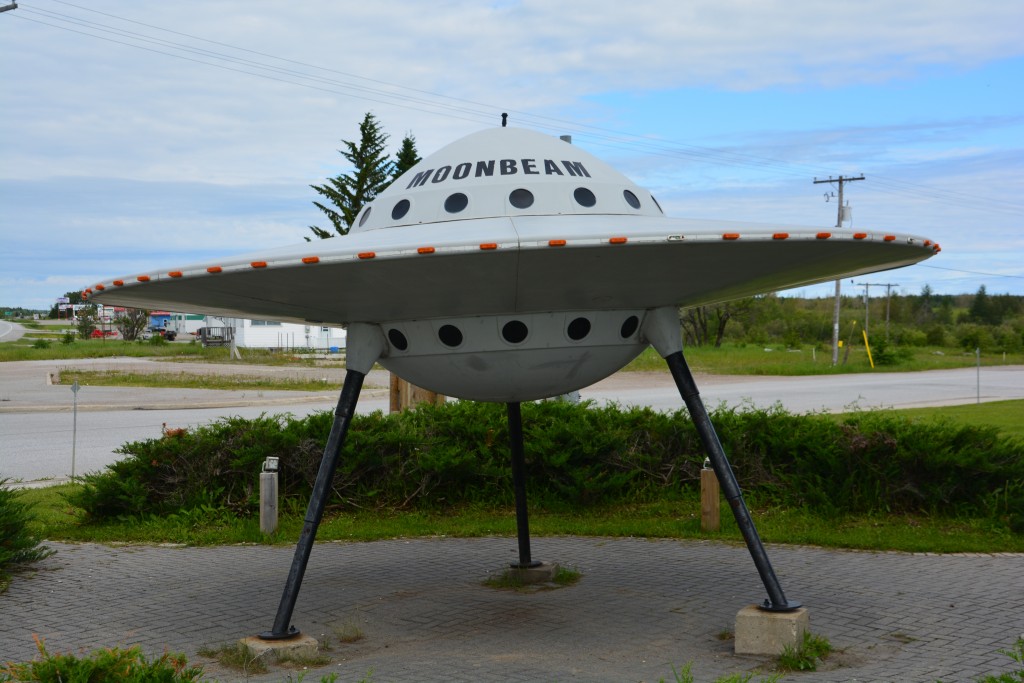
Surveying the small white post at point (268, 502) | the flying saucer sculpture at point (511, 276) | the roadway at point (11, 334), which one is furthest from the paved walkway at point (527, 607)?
the roadway at point (11, 334)

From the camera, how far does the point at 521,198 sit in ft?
23.6

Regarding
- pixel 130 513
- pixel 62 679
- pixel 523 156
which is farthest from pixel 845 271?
pixel 130 513

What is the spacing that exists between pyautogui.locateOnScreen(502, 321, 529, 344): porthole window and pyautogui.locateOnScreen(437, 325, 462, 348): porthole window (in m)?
0.33

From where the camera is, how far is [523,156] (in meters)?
7.49

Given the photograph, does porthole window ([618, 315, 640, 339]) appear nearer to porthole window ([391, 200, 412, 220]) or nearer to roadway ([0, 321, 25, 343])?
porthole window ([391, 200, 412, 220])

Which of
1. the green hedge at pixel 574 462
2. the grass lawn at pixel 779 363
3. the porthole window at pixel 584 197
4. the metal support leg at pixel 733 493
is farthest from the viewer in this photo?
the grass lawn at pixel 779 363

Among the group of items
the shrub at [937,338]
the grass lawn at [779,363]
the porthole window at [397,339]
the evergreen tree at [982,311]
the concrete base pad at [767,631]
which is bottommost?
the concrete base pad at [767,631]

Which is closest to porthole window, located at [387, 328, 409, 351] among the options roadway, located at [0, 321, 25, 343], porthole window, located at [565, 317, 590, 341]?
porthole window, located at [565, 317, 590, 341]

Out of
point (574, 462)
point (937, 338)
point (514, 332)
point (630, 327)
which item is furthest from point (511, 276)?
point (937, 338)

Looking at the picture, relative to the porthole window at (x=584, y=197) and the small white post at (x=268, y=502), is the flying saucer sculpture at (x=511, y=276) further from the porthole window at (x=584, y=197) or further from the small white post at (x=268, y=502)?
the small white post at (x=268, y=502)

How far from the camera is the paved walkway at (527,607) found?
671 centimetres

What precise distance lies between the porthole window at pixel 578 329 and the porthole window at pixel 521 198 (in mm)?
869

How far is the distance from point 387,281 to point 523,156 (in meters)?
1.80

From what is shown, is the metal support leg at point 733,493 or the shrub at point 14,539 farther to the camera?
the shrub at point 14,539
